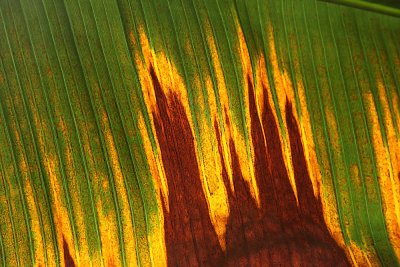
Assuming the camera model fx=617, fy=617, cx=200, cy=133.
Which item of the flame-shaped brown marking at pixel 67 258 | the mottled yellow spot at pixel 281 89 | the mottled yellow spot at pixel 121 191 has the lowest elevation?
the flame-shaped brown marking at pixel 67 258

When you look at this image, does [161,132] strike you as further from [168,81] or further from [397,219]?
[397,219]

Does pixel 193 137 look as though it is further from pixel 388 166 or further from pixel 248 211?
pixel 388 166

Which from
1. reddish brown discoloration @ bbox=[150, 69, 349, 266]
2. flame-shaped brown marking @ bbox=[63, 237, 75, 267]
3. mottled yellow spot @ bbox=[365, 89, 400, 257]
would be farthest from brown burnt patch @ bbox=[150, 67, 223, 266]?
mottled yellow spot @ bbox=[365, 89, 400, 257]

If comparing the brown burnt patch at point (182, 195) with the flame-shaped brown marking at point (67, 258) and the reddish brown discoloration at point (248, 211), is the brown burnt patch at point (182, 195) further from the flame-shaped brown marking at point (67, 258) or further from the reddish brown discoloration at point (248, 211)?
the flame-shaped brown marking at point (67, 258)

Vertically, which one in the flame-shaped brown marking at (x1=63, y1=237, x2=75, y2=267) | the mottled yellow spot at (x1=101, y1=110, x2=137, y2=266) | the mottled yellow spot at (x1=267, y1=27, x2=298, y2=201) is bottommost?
the flame-shaped brown marking at (x1=63, y1=237, x2=75, y2=267)

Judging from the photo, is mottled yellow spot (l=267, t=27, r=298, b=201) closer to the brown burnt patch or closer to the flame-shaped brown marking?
the brown burnt patch

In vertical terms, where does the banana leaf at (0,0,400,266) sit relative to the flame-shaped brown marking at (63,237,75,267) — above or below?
above

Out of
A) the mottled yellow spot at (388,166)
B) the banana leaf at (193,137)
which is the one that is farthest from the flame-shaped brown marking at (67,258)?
the mottled yellow spot at (388,166)

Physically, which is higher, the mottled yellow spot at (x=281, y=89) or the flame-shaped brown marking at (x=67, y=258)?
the mottled yellow spot at (x=281, y=89)
